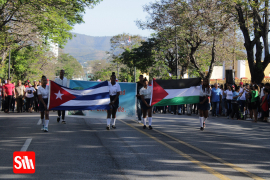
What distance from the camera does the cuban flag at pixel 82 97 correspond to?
1253 cm

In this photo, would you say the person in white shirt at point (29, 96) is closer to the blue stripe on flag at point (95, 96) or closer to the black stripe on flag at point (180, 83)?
the blue stripe on flag at point (95, 96)

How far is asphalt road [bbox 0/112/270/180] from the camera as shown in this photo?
6309mm

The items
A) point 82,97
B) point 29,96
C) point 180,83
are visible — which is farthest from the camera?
point 29,96

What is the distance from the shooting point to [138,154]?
26.2 feet

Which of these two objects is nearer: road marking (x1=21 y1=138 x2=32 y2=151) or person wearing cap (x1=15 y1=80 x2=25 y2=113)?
road marking (x1=21 y1=138 x2=32 y2=151)

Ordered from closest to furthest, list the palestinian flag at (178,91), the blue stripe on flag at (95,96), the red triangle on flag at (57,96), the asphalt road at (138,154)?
the asphalt road at (138,154) < the red triangle on flag at (57,96) < the blue stripe on flag at (95,96) < the palestinian flag at (178,91)

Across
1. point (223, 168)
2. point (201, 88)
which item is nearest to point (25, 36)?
point (201, 88)

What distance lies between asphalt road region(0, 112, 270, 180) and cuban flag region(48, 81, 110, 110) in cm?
106

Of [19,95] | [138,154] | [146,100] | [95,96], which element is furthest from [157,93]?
[19,95]

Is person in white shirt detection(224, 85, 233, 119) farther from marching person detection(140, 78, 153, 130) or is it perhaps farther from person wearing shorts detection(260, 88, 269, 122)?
marching person detection(140, 78, 153, 130)

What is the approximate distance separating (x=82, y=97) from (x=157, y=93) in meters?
3.10

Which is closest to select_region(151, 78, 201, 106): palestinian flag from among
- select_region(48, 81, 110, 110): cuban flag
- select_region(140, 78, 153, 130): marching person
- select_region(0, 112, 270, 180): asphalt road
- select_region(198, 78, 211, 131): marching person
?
select_region(140, 78, 153, 130): marching person

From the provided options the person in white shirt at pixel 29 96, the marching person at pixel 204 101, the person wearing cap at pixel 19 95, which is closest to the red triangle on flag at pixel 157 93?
the marching person at pixel 204 101

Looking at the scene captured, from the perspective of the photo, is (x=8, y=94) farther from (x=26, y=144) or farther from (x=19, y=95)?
(x=26, y=144)
